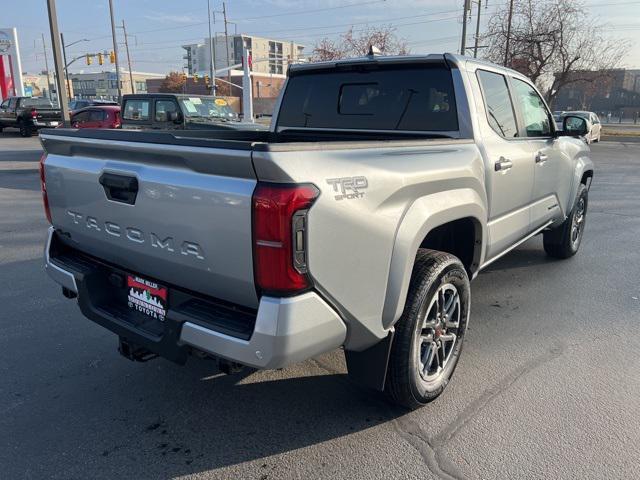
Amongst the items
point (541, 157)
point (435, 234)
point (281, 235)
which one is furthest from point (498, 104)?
point (281, 235)

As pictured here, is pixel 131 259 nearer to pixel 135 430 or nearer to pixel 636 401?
pixel 135 430

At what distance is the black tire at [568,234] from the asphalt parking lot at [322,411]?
1.35 meters

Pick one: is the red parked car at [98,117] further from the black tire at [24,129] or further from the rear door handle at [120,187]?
the rear door handle at [120,187]

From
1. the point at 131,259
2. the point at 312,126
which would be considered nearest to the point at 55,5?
the point at 312,126

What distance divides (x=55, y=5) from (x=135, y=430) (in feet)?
47.8

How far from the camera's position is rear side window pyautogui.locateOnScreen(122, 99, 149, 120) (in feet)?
42.5

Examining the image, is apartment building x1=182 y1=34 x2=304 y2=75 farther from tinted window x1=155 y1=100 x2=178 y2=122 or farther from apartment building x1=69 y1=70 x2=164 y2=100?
tinted window x1=155 y1=100 x2=178 y2=122

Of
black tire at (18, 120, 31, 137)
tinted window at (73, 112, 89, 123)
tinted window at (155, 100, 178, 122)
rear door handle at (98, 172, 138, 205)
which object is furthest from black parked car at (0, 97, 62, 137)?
rear door handle at (98, 172, 138, 205)

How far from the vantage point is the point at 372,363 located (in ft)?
8.57

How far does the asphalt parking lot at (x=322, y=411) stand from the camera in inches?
99.6

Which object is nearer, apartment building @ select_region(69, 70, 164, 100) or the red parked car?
the red parked car

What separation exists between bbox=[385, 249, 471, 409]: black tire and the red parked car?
1405 cm

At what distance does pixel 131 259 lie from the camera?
2617mm

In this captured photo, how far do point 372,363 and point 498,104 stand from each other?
238cm
